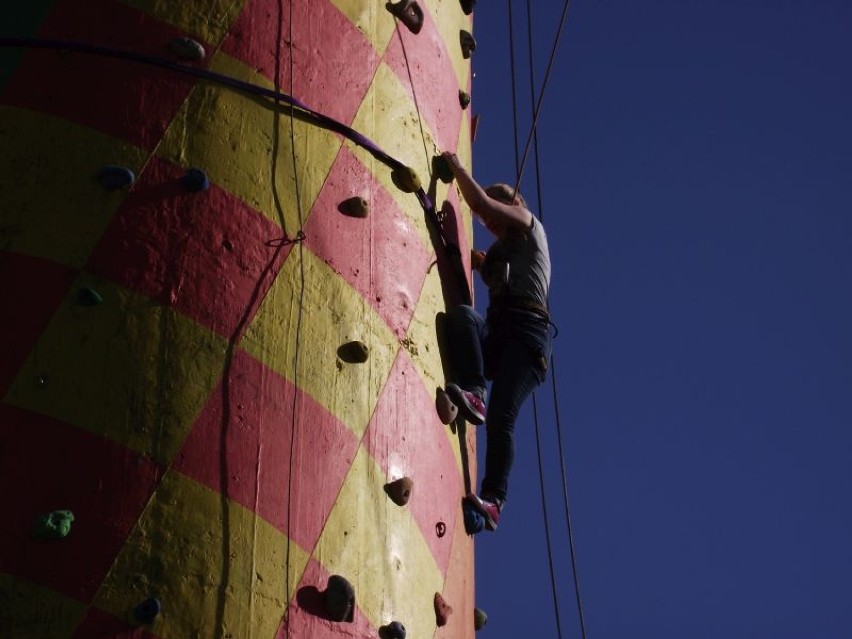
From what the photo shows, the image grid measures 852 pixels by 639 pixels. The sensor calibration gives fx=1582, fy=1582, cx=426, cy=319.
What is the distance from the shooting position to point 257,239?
6125mm

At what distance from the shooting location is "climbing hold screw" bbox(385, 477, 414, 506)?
610cm

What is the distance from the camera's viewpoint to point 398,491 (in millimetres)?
6113

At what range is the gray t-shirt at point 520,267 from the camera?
8047mm

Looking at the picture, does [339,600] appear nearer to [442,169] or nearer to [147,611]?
[147,611]

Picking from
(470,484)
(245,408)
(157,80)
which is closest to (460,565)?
(470,484)

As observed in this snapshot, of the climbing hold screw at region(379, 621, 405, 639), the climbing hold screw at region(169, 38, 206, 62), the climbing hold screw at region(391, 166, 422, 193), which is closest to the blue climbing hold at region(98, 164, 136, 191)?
the climbing hold screw at region(169, 38, 206, 62)

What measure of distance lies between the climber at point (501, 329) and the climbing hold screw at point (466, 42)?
2.41ft

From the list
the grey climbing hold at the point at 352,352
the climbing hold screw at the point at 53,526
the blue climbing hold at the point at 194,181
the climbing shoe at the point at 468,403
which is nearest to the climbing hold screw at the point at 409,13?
the blue climbing hold at the point at 194,181

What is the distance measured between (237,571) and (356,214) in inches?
67.0

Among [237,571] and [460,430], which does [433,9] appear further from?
[237,571]

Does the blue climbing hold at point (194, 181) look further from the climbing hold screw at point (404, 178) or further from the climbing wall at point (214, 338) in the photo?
the climbing hold screw at point (404, 178)

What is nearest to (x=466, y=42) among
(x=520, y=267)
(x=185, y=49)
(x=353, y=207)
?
(x=520, y=267)

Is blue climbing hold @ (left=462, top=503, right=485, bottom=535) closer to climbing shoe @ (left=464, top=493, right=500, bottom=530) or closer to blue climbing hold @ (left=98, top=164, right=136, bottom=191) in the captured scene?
climbing shoe @ (left=464, top=493, right=500, bottom=530)

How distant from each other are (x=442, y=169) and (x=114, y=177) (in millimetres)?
1865
